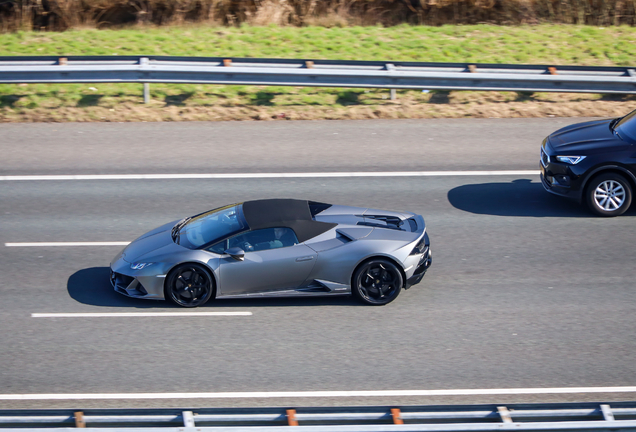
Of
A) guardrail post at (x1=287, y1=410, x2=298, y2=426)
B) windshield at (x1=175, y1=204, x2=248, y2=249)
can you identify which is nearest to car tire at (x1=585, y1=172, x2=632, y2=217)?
windshield at (x1=175, y1=204, x2=248, y2=249)

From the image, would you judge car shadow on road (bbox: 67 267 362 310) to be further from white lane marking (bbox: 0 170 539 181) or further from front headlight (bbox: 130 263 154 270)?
white lane marking (bbox: 0 170 539 181)

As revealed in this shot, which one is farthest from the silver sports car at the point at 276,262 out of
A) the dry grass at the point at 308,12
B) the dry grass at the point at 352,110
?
the dry grass at the point at 308,12

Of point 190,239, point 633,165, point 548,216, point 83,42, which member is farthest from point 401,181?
point 83,42

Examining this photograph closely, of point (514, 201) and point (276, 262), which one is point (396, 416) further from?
point (514, 201)

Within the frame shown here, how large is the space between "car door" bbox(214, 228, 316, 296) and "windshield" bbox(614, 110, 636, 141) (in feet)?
19.9

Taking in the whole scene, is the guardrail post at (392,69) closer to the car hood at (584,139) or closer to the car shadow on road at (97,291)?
the car hood at (584,139)

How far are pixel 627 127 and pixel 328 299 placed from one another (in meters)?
6.15

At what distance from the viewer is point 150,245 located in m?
9.27

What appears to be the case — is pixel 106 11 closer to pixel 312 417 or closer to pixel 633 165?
pixel 633 165

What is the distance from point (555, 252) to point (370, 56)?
9842 millimetres

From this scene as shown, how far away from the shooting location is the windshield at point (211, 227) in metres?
8.95

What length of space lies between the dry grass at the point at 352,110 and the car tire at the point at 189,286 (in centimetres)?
759

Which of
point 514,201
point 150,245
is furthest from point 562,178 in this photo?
point 150,245

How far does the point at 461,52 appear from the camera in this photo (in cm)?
1903
